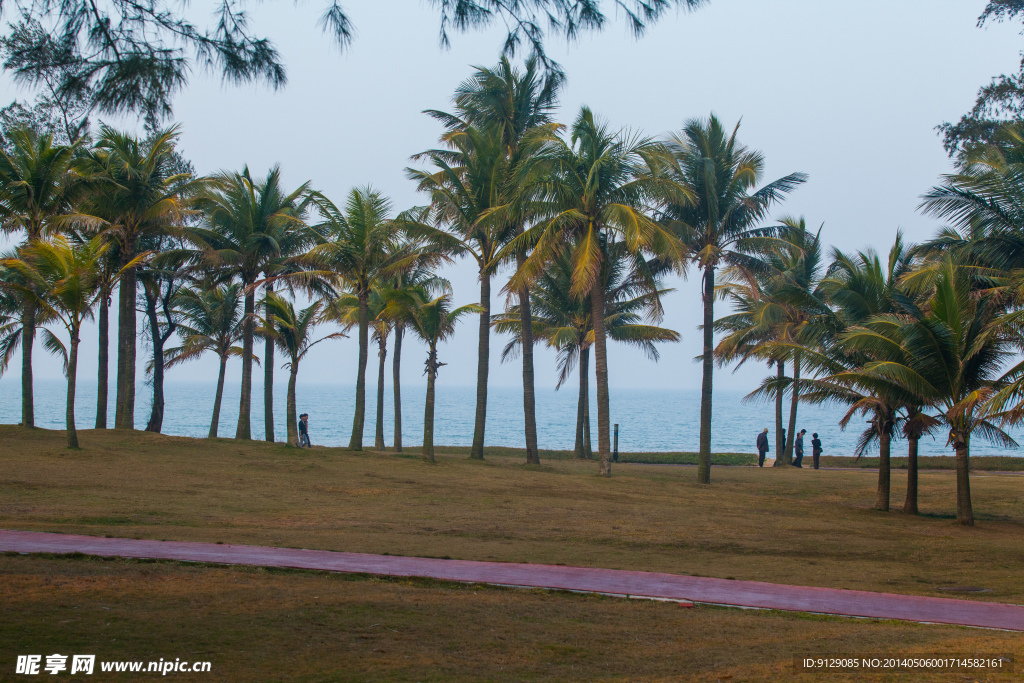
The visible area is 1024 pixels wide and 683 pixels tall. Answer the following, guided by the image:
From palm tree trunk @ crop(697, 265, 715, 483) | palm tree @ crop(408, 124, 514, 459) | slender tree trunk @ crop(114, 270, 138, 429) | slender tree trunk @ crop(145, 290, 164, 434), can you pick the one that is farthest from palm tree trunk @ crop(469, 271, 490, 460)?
slender tree trunk @ crop(145, 290, 164, 434)

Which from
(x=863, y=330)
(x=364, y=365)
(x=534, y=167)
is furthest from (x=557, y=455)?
(x=863, y=330)

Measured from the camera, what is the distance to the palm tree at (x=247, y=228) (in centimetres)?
2611

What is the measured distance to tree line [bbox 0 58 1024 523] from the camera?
58.0 feet

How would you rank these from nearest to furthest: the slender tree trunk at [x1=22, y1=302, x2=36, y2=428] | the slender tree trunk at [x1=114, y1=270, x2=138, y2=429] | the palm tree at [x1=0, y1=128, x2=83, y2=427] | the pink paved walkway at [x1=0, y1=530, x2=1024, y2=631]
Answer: the pink paved walkway at [x1=0, y1=530, x2=1024, y2=631] → the palm tree at [x1=0, y1=128, x2=83, y2=427] → the slender tree trunk at [x1=22, y1=302, x2=36, y2=428] → the slender tree trunk at [x1=114, y1=270, x2=138, y2=429]

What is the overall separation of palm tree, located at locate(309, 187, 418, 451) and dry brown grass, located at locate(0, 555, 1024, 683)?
1674 centimetres

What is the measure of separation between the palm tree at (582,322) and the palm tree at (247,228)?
10102 millimetres

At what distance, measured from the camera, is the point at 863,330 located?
58.1ft

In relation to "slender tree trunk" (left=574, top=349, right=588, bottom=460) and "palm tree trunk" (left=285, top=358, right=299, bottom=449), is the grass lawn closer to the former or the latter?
"palm tree trunk" (left=285, top=358, right=299, bottom=449)

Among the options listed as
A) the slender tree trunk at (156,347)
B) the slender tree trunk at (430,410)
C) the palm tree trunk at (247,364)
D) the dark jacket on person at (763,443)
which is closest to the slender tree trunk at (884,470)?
the slender tree trunk at (430,410)

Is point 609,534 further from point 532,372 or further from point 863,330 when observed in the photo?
point 532,372

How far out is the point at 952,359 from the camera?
1672 centimetres

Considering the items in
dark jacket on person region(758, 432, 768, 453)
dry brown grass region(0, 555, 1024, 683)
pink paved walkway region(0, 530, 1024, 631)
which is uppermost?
dark jacket on person region(758, 432, 768, 453)

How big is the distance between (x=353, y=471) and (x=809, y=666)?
15.1m

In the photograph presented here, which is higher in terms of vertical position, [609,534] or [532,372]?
[532,372]
